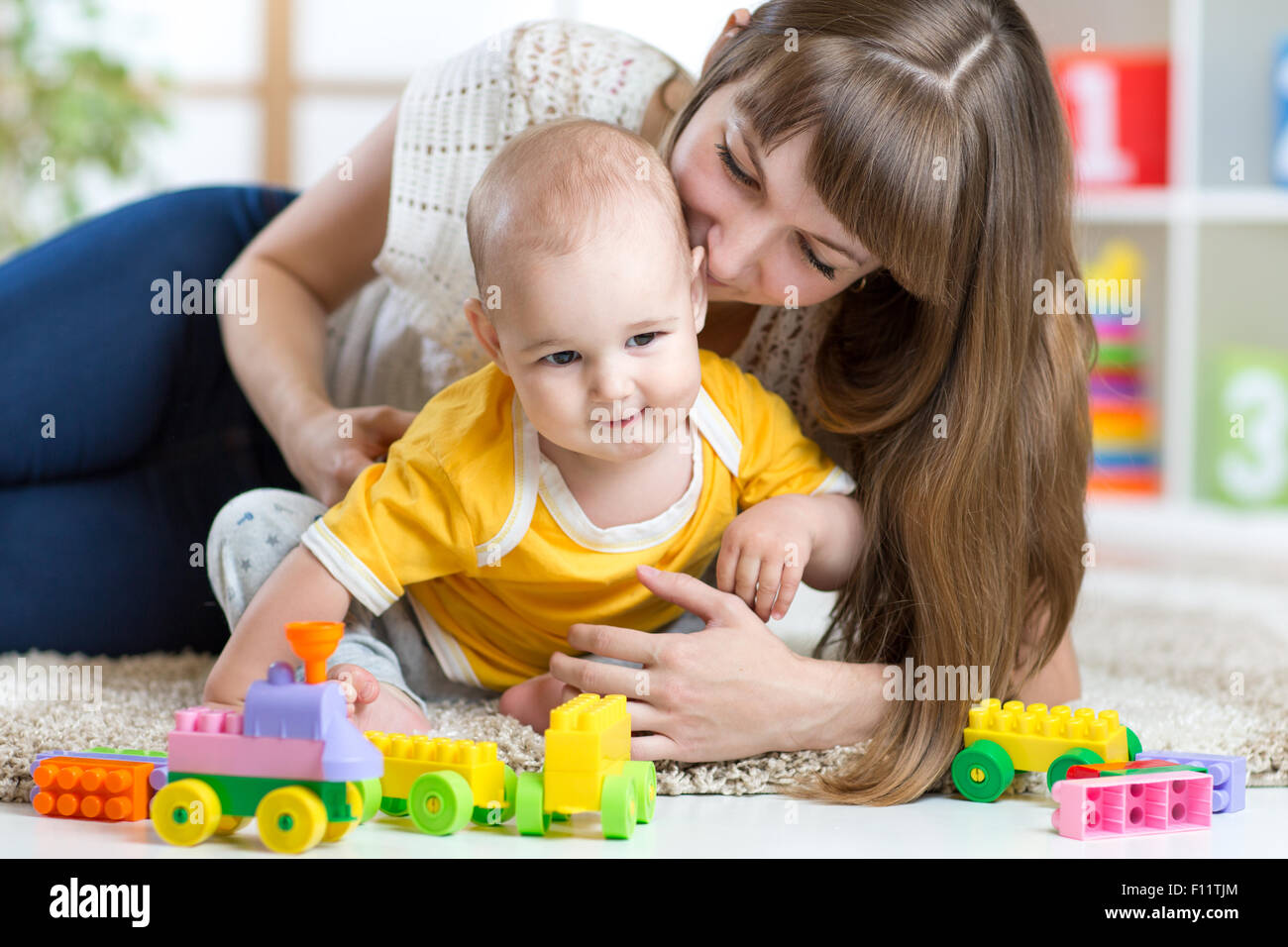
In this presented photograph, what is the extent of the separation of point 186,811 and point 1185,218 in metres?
2.71

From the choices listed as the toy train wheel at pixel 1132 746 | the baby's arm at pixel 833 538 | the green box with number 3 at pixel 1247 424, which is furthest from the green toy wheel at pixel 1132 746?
the green box with number 3 at pixel 1247 424

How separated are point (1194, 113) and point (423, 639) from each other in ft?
8.01

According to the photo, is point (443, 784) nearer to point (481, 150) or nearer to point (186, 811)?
point (186, 811)

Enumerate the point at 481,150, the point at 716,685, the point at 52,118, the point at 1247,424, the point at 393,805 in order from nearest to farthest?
the point at 393,805 → the point at 716,685 → the point at 481,150 → the point at 1247,424 → the point at 52,118

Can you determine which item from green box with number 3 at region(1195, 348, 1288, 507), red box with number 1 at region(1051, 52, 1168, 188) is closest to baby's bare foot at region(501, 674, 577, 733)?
green box with number 3 at region(1195, 348, 1288, 507)

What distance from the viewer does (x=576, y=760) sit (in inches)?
31.3

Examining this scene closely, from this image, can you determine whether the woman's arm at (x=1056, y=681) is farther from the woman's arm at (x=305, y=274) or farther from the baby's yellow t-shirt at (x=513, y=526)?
the woman's arm at (x=305, y=274)

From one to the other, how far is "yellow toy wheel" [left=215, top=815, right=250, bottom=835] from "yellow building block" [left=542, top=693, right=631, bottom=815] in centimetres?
18

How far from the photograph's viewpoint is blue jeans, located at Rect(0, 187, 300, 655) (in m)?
1.34

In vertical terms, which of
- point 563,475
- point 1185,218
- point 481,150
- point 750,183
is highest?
point 1185,218

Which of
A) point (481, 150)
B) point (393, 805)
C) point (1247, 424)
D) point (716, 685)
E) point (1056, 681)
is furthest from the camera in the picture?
point (1247, 424)

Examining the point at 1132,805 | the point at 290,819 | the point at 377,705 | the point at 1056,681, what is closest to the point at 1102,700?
the point at 1056,681

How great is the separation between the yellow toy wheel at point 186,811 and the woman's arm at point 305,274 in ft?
1.81
